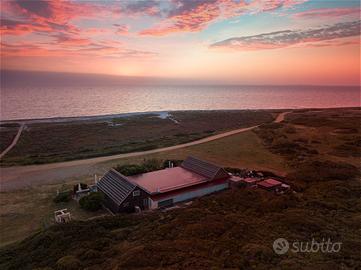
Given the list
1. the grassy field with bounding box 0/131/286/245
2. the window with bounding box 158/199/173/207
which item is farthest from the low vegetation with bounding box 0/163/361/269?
the grassy field with bounding box 0/131/286/245

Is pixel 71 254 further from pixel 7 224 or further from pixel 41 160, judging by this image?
pixel 41 160

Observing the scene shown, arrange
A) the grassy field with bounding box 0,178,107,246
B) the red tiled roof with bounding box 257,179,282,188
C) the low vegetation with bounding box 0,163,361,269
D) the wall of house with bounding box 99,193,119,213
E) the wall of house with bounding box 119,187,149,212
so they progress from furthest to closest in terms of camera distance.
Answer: the red tiled roof with bounding box 257,179,282,188
the wall of house with bounding box 99,193,119,213
the wall of house with bounding box 119,187,149,212
the grassy field with bounding box 0,178,107,246
the low vegetation with bounding box 0,163,361,269

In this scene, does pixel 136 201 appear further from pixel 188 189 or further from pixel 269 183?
pixel 269 183

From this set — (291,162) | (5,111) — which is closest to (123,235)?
(291,162)

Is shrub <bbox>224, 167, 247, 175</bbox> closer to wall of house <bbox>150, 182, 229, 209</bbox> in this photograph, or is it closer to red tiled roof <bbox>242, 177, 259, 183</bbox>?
red tiled roof <bbox>242, 177, 259, 183</bbox>

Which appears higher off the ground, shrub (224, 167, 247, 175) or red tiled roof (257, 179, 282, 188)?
red tiled roof (257, 179, 282, 188)

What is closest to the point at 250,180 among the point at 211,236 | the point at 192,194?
the point at 192,194

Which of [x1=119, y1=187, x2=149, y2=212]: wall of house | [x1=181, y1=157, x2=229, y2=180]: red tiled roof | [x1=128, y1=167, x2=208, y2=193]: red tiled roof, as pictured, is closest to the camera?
[x1=119, y1=187, x2=149, y2=212]: wall of house

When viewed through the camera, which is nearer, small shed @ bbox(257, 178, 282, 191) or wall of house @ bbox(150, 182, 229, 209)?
wall of house @ bbox(150, 182, 229, 209)
